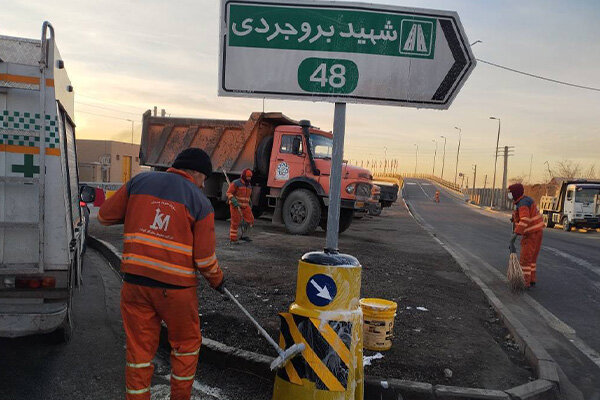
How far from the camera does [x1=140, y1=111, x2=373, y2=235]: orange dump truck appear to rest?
512 inches

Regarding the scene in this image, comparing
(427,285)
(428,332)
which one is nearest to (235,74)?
(428,332)

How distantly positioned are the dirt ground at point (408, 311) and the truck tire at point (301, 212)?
65.2 inches

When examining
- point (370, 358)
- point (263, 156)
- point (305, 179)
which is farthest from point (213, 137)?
point (370, 358)

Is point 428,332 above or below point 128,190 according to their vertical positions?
below

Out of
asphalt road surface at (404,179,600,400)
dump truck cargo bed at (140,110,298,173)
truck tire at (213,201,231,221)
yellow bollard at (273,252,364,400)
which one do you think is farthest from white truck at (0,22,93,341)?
truck tire at (213,201,231,221)

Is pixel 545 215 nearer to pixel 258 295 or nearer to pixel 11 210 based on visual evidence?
pixel 258 295

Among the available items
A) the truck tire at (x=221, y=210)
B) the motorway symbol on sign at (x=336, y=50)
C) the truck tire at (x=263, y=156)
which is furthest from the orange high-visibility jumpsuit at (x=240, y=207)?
the motorway symbol on sign at (x=336, y=50)

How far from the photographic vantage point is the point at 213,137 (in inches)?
583

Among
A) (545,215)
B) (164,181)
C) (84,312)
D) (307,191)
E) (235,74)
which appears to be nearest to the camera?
(235,74)

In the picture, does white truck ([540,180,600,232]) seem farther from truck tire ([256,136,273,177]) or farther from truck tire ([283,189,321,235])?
truck tire ([256,136,273,177])

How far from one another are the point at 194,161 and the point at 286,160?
1027cm

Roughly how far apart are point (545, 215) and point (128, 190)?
96.2 feet

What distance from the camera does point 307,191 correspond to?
1316 cm

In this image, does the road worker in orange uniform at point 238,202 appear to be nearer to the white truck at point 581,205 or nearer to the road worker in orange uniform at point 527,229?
the road worker in orange uniform at point 527,229
